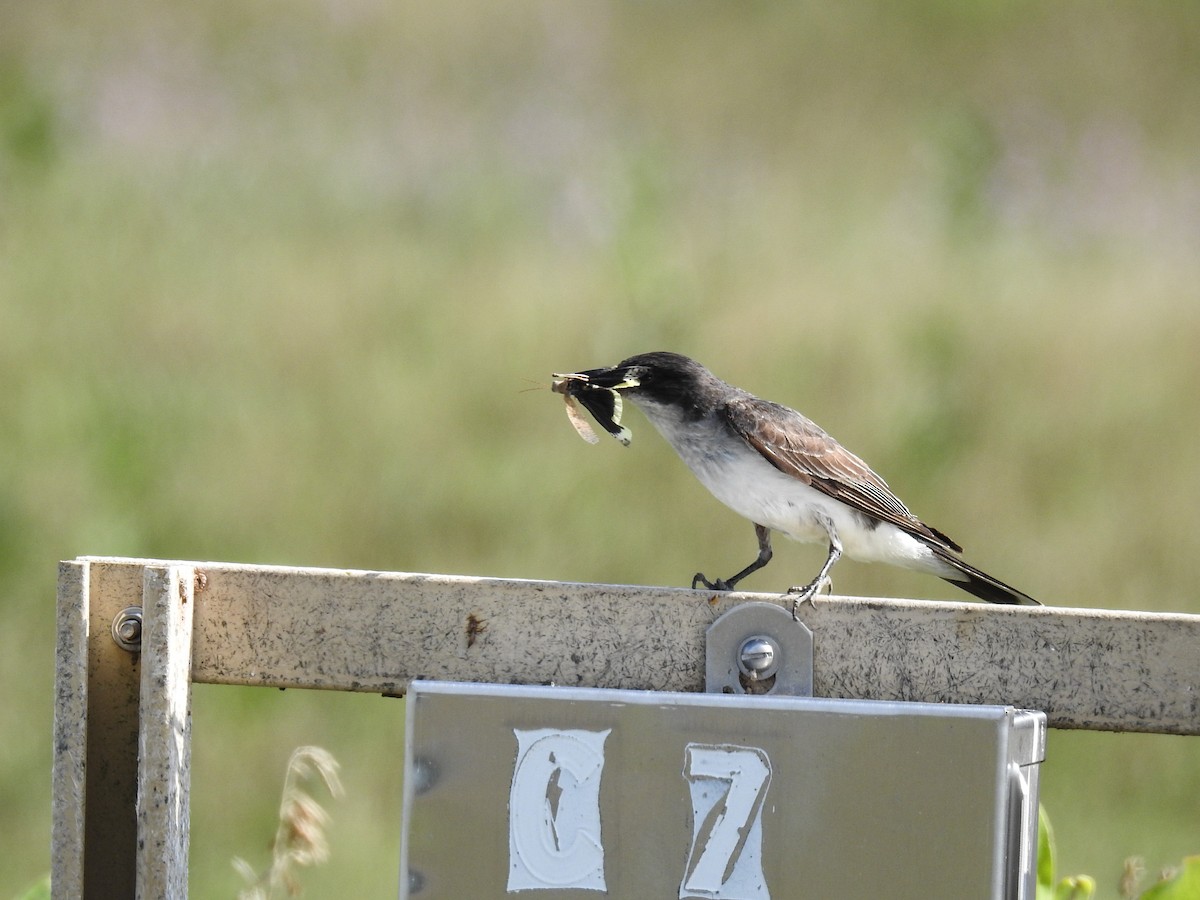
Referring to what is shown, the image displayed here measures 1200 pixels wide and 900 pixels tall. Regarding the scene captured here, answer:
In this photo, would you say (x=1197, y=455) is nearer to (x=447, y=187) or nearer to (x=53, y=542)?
(x=447, y=187)

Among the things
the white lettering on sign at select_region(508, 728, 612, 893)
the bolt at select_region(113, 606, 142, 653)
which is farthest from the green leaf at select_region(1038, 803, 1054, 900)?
the bolt at select_region(113, 606, 142, 653)

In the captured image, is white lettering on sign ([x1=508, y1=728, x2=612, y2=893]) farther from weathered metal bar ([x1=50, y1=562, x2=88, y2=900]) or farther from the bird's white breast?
the bird's white breast

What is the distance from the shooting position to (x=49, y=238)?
9.33 m

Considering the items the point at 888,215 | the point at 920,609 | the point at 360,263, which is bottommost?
the point at 920,609

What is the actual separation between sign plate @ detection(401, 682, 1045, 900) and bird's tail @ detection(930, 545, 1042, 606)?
164cm

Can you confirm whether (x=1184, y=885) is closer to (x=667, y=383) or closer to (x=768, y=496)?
(x=768, y=496)

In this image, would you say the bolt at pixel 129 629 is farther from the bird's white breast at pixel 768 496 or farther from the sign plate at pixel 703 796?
the bird's white breast at pixel 768 496

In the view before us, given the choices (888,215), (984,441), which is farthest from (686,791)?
(888,215)

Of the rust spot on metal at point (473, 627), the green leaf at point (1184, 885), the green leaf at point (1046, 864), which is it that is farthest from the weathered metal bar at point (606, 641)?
the green leaf at point (1046, 864)

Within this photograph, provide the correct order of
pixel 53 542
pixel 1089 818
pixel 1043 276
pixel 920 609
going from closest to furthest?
pixel 920 609, pixel 1089 818, pixel 53 542, pixel 1043 276

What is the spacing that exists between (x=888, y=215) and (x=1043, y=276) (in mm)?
1388

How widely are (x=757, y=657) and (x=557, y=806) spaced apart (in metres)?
0.46

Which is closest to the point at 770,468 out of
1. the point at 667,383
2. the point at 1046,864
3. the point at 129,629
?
the point at 667,383

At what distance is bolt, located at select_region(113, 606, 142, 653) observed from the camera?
2.45 metres
